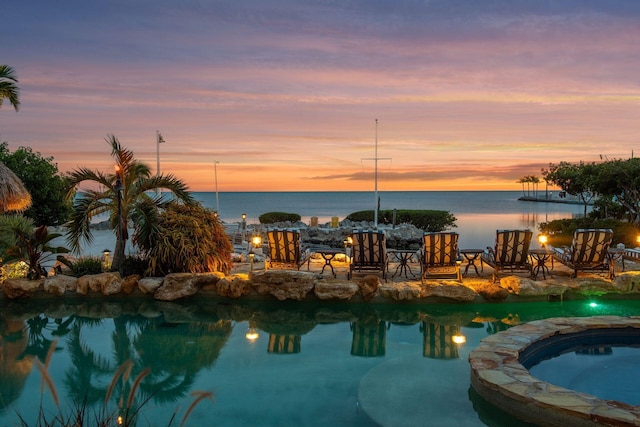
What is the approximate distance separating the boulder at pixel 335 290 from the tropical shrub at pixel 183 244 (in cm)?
253

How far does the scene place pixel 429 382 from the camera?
5.67 m

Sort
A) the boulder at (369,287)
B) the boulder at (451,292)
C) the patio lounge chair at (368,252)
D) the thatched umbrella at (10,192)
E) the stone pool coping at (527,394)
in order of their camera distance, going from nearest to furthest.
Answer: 1. the stone pool coping at (527,394)
2. the boulder at (451,292)
3. the boulder at (369,287)
4. the patio lounge chair at (368,252)
5. the thatched umbrella at (10,192)

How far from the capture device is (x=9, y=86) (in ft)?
37.2

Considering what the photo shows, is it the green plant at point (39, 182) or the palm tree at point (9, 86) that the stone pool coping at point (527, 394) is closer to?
the palm tree at point (9, 86)

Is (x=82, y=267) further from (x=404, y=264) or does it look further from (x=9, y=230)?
(x=404, y=264)

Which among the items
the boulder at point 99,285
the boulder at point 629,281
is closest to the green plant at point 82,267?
the boulder at point 99,285

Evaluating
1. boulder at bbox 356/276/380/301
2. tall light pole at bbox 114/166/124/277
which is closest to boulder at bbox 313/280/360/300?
boulder at bbox 356/276/380/301

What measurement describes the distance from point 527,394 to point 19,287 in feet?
29.6

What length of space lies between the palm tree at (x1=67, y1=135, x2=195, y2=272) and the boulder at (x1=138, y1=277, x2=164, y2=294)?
1.00 m

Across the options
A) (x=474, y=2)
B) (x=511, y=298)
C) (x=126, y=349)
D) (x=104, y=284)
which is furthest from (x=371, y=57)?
(x=126, y=349)

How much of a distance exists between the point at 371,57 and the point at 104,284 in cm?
1034

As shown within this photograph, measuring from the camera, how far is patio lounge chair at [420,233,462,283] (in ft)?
31.0

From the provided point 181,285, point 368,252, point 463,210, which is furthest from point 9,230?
point 463,210

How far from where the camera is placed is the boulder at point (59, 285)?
31.5 ft
